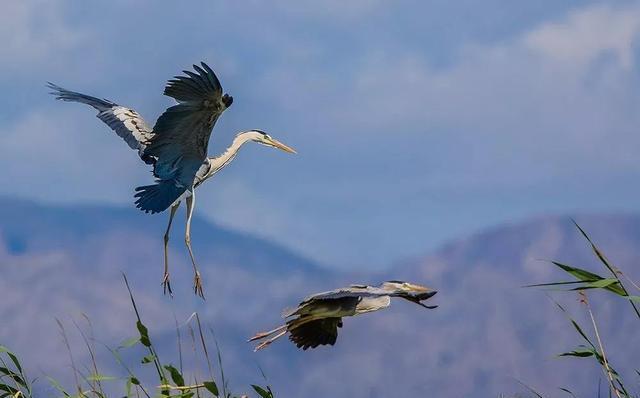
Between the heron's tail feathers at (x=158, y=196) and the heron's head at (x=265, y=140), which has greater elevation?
the heron's head at (x=265, y=140)

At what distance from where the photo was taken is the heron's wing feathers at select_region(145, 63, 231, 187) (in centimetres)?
727

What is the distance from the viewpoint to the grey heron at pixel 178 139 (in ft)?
24.2

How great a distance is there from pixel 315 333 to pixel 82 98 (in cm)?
537

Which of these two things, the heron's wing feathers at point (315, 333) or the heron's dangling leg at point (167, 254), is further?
the heron's dangling leg at point (167, 254)

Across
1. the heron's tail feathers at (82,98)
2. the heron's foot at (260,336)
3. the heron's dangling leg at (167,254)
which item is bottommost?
the heron's foot at (260,336)

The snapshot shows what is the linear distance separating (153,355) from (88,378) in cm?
28

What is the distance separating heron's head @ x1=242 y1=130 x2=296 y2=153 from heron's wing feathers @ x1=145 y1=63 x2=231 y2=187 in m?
1.40

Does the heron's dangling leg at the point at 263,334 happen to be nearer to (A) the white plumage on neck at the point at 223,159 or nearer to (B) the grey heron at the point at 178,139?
(B) the grey heron at the point at 178,139

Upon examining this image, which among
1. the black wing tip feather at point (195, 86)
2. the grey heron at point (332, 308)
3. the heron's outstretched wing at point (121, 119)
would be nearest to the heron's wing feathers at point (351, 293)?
the grey heron at point (332, 308)

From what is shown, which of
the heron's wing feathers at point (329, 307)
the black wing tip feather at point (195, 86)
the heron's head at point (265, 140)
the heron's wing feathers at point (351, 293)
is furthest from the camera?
the heron's head at point (265, 140)

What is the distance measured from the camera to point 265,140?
9766mm

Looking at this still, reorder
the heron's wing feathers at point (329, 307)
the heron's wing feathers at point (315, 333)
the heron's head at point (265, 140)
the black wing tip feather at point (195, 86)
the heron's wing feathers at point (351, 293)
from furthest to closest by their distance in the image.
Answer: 1. the heron's head at point (265, 140)
2. the black wing tip feather at point (195, 86)
3. the heron's wing feathers at point (315, 333)
4. the heron's wing feathers at point (329, 307)
5. the heron's wing feathers at point (351, 293)

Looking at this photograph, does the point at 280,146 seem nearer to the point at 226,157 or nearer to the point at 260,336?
the point at 226,157

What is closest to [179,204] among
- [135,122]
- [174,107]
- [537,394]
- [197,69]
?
[135,122]
